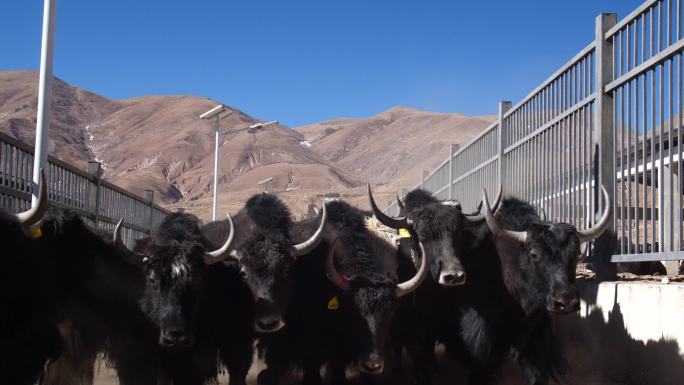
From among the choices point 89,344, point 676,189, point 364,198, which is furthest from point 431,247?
point 364,198

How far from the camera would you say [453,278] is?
22.3 ft

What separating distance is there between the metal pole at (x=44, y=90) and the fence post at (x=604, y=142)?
6145mm

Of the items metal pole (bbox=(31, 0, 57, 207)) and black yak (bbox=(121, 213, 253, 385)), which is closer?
black yak (bbox=(121, 213, 253, 385))

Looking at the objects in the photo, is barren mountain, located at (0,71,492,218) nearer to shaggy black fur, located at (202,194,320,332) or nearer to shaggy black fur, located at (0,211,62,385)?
shaggy black fur, located at (202,194,320,332)

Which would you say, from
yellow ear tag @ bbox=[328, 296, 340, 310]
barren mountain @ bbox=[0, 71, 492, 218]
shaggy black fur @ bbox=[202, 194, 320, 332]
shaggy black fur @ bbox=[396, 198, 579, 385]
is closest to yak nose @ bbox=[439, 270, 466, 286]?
shaggy black fur @ bbox=[396, 198, 579, 385]

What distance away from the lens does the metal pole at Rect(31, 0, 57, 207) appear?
27.0 feet

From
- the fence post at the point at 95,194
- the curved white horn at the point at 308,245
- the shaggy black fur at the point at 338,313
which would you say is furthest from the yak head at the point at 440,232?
the fence post at the point at 95,194

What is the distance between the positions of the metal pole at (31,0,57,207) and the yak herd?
1.51m

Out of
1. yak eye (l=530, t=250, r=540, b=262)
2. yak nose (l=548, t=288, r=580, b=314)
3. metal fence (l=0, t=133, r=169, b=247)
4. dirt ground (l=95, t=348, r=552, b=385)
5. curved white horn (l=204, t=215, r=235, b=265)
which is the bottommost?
dirt ground (l=95, t=348, r=552, b=385)

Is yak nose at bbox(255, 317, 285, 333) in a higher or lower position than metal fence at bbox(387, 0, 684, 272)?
lower

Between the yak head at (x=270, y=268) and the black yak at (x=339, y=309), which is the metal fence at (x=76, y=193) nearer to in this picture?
the yak head at (x=270, y=268)

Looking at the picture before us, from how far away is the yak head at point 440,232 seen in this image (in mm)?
6918

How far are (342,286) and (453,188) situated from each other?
24.8 feet

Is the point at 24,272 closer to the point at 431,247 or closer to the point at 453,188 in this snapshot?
the point at 431,247
